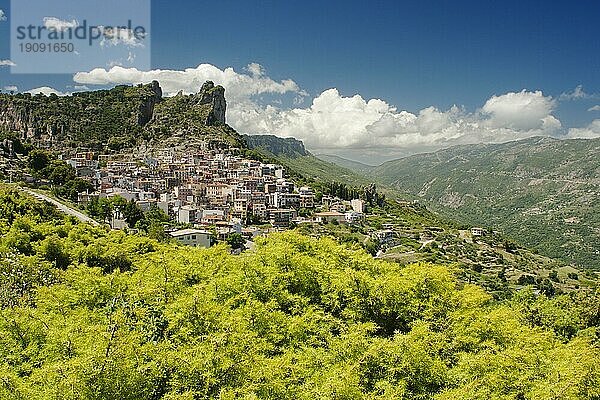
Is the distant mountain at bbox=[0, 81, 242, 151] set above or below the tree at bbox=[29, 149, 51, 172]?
above

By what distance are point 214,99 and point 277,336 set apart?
410ft

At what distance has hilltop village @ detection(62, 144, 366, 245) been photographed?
215 feet

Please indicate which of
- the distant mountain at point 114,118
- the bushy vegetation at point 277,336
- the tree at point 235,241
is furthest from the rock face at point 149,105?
the bushy vegetation at point 277,336

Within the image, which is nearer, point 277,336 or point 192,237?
point 277,336

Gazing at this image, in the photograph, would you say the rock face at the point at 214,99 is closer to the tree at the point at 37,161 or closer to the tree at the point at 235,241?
the tree at the point at 37,161

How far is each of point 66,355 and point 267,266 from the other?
259 inches

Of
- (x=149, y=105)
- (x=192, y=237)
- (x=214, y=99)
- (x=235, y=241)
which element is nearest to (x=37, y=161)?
(x=192, y=237)

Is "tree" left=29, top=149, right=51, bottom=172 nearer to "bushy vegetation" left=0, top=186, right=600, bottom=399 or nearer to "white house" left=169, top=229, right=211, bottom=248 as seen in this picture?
"white house" left=169, top=229, right=211, bottom=248

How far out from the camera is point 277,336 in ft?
40.6

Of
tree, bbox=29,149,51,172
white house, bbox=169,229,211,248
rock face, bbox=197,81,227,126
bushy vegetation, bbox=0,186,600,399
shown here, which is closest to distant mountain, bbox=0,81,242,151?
rock face, bbox=197,81,227,126

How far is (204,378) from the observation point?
9852 mm

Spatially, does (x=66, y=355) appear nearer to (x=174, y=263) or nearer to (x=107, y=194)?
(x=174, y=263)

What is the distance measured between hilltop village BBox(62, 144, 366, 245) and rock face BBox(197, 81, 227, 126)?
29.6 meters

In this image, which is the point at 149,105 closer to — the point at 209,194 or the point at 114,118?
the point at 114,118
